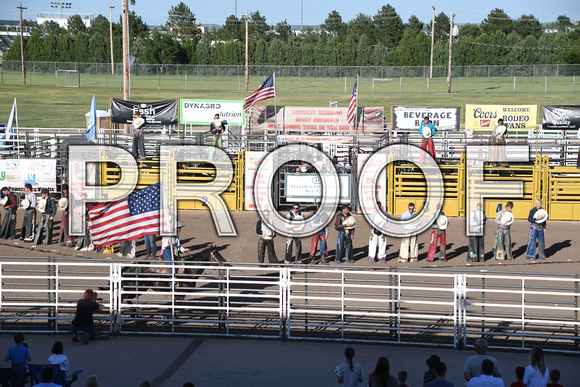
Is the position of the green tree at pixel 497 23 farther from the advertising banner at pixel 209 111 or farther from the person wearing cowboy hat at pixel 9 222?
the person wearing cowboy hat at pixel 9 222

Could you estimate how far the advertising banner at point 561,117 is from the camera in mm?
26781

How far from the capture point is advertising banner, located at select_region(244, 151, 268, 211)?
23.3 meters

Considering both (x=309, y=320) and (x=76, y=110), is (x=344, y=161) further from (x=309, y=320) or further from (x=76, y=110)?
(x=76, y=110)

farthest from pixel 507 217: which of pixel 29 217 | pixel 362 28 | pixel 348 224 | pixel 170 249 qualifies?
pixel 362 28

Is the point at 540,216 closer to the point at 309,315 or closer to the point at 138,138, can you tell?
the point at 309,315

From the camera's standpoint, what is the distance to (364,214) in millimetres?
21812

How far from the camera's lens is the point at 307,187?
22703 millimetres

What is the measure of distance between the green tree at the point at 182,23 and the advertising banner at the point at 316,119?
72.3m

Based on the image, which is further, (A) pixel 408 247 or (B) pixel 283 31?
(B) pixel 283 31

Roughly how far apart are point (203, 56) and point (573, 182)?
210 feet

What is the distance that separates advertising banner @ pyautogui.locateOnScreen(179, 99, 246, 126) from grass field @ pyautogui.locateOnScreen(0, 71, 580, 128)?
28521mm

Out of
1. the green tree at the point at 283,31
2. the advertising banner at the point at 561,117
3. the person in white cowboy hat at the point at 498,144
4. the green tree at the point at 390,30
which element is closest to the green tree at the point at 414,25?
the green tree at the point at 390,30

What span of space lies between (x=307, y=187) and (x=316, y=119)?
31.0 feet

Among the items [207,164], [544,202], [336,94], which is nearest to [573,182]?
[544,202]
